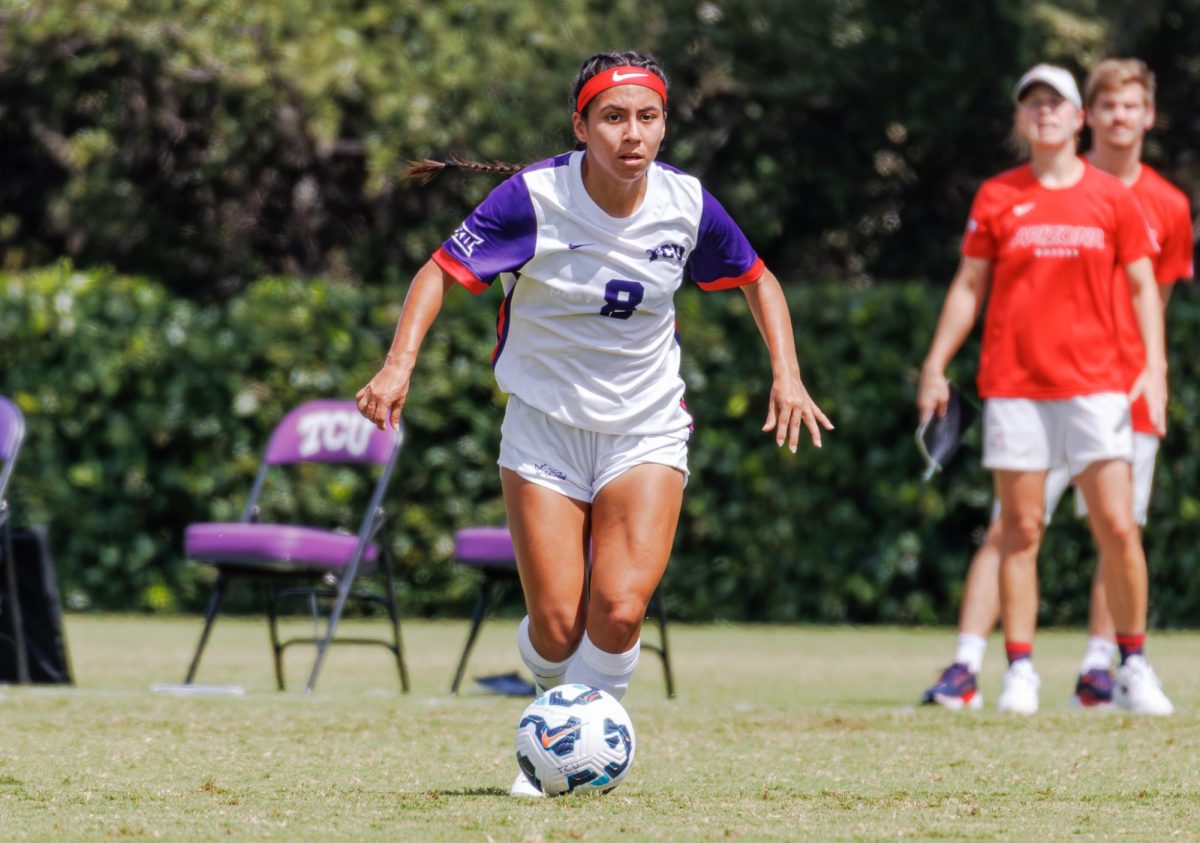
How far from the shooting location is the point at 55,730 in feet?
22.6

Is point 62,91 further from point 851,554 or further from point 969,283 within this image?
point 969,283

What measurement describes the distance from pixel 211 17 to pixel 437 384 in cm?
382

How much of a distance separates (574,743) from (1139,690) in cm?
342

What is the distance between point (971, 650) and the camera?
26.9 feet

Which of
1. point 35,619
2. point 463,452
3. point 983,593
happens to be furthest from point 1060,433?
point 463,452

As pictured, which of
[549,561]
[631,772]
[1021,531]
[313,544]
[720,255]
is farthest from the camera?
[313,544]

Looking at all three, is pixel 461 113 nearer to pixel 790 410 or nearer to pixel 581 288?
pixel 581 288

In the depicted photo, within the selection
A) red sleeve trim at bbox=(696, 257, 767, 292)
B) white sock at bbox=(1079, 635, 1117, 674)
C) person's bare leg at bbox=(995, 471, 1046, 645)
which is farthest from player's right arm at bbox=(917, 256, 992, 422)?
red sleeve trim at bbox=(696, 257, 767, 292)

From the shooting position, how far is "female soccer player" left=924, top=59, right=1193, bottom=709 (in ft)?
26.7

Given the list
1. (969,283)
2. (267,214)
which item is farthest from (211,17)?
(969,283)

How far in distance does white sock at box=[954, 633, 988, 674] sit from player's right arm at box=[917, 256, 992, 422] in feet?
3.08

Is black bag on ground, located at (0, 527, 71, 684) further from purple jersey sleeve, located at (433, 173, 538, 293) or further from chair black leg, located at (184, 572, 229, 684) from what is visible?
purple jersey sleeve, located at (433, 173, 538, 293)

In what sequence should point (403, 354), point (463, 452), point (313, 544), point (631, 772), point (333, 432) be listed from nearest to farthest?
point (403, 354) → point (631, 772) → point (313, 544) → point (333, 432) → point (463, 452)

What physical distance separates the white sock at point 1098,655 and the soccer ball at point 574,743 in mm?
3543
